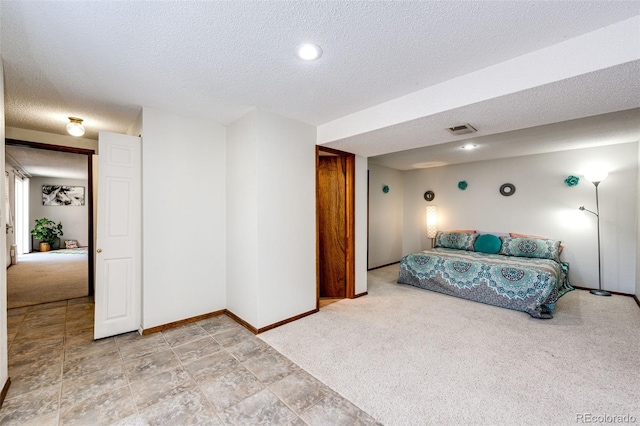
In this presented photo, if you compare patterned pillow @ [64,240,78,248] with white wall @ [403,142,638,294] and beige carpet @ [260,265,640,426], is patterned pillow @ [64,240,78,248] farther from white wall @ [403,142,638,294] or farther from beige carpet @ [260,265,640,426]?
white wall @ [403,142,638,294]

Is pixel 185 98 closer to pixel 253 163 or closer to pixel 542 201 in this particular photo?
pixel 253 163

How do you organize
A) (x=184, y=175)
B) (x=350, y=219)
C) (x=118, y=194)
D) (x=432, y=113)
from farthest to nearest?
(x=350, y=219), (x=184, y=175), (x=118, y=194), (x=432, y=113)

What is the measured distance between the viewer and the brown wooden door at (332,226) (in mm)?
4031

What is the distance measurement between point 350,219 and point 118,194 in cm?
283

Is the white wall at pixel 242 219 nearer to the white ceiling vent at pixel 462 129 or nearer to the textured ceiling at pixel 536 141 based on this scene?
the white ceiling vent at pixel 462 129

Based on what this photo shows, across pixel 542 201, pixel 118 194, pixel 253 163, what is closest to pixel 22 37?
pixel 118 194

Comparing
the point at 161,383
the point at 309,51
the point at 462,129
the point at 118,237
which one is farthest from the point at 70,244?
the point at 462,129

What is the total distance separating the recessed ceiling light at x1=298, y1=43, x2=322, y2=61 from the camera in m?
1.82

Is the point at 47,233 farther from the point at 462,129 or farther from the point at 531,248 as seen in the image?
the point at 531,248

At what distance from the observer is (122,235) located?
9.53 feet

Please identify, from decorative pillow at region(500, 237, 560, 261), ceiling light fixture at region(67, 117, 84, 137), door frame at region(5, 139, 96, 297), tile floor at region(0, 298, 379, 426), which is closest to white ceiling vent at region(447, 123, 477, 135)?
tile floor at region(0, 298, 379, 426)

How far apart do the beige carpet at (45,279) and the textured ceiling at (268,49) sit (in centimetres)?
273

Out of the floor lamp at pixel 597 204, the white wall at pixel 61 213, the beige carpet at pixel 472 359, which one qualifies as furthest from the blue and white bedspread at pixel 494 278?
the white wall at pixel 61 213

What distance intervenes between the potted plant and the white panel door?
792 cm
